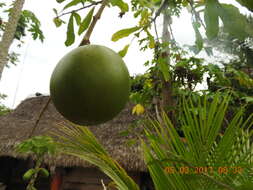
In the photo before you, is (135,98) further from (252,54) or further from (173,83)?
(252,54)

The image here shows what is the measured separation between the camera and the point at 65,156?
406 centimetres

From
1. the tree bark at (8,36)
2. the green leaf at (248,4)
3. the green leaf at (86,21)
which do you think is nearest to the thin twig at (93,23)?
the green leaf at (86,21)

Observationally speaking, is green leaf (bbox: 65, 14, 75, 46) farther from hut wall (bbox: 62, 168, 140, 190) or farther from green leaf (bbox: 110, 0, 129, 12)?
hut wall (bbox: 62, 168, 140, 190)

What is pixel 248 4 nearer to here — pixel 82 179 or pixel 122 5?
pixel 122 5

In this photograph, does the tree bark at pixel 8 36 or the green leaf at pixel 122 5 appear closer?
the green leaf at pixel 122 5

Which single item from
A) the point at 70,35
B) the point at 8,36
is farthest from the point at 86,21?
the point at 8,36

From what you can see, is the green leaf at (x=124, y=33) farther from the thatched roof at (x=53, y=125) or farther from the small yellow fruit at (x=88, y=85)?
the thatched roof at (x=53, y=125)

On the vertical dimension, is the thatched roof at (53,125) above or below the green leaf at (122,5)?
below

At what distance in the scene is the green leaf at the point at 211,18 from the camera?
1.68ft

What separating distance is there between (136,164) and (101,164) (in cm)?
253

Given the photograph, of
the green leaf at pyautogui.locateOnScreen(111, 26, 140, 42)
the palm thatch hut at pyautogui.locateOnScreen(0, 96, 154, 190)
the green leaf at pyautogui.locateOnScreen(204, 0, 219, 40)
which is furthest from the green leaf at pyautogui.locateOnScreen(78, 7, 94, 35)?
the palm thatch hut at pyautogui.locateOnScreen(0, 96, 154, 190)

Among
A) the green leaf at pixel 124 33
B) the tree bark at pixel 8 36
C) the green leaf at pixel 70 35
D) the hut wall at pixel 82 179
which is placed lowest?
the hut wall at pixel 82 179

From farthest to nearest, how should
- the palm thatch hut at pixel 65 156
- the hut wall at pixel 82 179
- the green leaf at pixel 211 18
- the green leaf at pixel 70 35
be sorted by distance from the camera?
the hut wall at pixel 82 179 < the palm thatch hut at pixel 65 156 < the green leaf at pixel 70 35 < the green leaf at pixel 211 18

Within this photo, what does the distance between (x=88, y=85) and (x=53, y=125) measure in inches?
126
